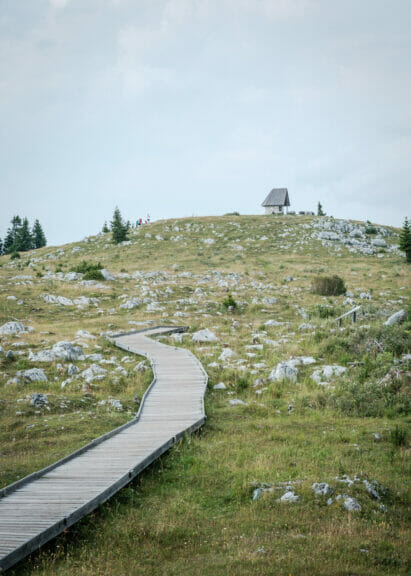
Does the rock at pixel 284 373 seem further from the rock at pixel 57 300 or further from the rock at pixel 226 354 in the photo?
the rock at pixel 57 300

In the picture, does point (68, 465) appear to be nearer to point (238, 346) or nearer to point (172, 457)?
point (172, 457)

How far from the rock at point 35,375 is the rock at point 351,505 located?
11.9m

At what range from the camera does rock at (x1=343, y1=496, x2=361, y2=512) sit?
747 centimetres

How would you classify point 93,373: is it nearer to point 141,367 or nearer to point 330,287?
point 141,367

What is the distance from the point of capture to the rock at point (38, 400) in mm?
13611

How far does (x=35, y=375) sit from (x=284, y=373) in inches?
362

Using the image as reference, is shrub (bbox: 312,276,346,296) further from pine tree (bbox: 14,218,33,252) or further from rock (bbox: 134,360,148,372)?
pine tree (bbox: 14,218,33,252)

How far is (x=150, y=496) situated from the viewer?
340 inches

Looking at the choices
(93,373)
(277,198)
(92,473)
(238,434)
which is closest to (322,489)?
(238,434)

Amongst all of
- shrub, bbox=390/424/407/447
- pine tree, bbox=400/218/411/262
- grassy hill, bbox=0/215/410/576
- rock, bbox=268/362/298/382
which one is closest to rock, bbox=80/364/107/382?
grassy hill, bbox=0/215/410/576

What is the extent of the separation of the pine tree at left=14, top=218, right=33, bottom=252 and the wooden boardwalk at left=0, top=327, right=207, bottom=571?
83.9 metres

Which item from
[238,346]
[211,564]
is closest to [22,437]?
[211,564]

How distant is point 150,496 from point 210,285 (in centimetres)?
3077

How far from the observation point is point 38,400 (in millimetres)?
13797
